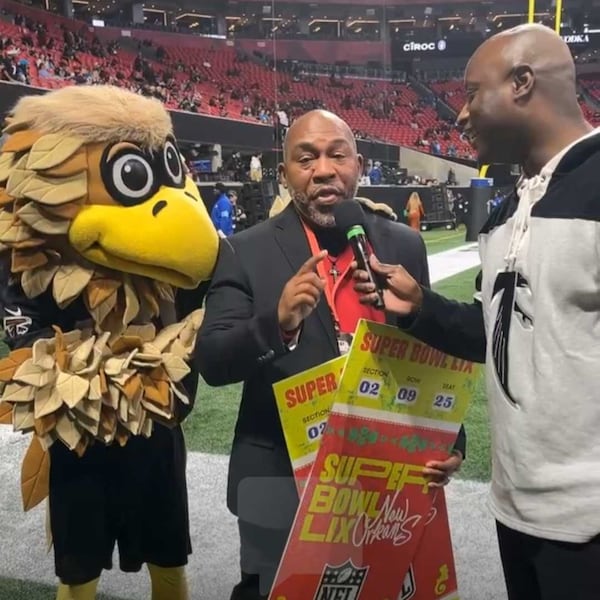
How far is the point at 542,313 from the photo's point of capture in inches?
40.2

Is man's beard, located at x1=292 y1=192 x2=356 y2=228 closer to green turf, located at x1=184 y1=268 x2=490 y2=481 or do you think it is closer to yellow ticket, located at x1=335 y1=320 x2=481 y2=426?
yellow ticket, located at x1=335 y1=320 x2=481 y2=426

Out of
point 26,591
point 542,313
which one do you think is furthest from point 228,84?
point 542,313

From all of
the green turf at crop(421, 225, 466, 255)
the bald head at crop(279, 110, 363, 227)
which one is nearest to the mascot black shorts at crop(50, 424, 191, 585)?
the bald head at crop(279, 110, 363, 227)

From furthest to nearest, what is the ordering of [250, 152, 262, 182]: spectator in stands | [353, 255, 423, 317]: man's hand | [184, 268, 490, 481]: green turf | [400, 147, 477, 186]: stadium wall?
1. [400, 147, 477, 186]: stadium wall
2. [250, 152, 262, 182]: spectator in stands
3. [184, 268, 490, 481]: green turf
4. [353, 255, 423, 317]: man's hand

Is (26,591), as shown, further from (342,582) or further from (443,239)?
(443,239)

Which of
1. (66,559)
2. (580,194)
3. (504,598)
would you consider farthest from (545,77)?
(504,598)

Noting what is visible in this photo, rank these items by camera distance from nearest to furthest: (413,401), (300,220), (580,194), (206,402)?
(580,194)
(413,401)
(300,220)
(206,402)

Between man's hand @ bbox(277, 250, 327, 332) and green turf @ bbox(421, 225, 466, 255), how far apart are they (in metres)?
10.6

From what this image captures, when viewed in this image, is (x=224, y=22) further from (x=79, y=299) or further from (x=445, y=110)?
(x=79, y=299)

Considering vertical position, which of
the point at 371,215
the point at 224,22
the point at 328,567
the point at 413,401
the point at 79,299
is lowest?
the point at 328,567

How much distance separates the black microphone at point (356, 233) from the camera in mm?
1251

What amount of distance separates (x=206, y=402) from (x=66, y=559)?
8.48ft

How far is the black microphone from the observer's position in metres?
1.25

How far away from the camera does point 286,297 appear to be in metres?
1.27
